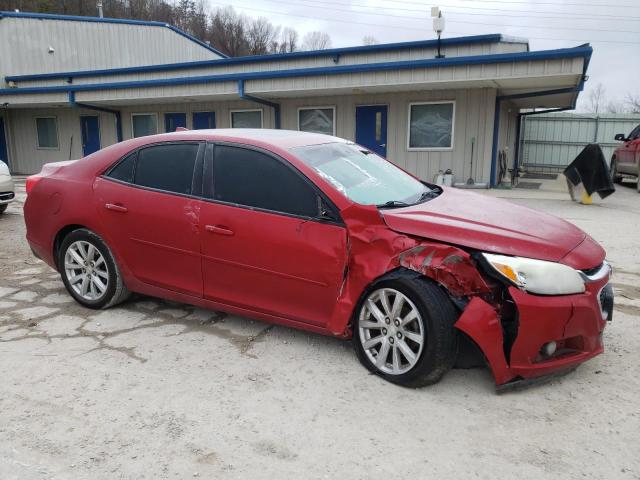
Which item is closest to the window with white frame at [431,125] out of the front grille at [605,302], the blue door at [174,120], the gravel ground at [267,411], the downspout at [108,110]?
the blue door at [174,120]

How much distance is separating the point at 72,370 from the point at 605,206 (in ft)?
35.4

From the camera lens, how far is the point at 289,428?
104 inches

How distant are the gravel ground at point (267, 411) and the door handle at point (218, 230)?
808 mm

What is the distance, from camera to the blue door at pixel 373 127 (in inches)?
556

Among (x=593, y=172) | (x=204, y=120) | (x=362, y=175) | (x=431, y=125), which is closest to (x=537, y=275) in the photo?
(x=362, y=175)

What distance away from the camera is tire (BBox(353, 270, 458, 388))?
2.87 m

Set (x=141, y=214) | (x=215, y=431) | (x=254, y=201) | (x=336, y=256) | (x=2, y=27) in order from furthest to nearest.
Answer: (x=2, y=27) → (x=141, y=214) → (x=254, y=201) → (x=336, y=256) → (x=215, y=431)

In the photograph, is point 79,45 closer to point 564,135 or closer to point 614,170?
point 564,135

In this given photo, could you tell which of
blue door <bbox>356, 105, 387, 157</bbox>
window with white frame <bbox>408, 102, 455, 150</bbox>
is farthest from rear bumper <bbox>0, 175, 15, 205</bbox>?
window with white frame <bbox>408, 102, 455, 150</bbox>

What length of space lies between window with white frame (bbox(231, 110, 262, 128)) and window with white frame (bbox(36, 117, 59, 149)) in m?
8.31

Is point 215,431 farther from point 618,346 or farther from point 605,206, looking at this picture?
point 605,206

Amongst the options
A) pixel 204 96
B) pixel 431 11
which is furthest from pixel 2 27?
pixel 431 11

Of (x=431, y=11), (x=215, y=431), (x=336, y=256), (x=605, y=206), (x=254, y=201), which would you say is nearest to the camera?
(x=215, y=431)

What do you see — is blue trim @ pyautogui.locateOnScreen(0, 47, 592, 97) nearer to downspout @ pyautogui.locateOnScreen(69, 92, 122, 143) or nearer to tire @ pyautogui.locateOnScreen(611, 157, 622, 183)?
downspout @ pyautogui.locateOnScreen(69, 92, 122, 143)
